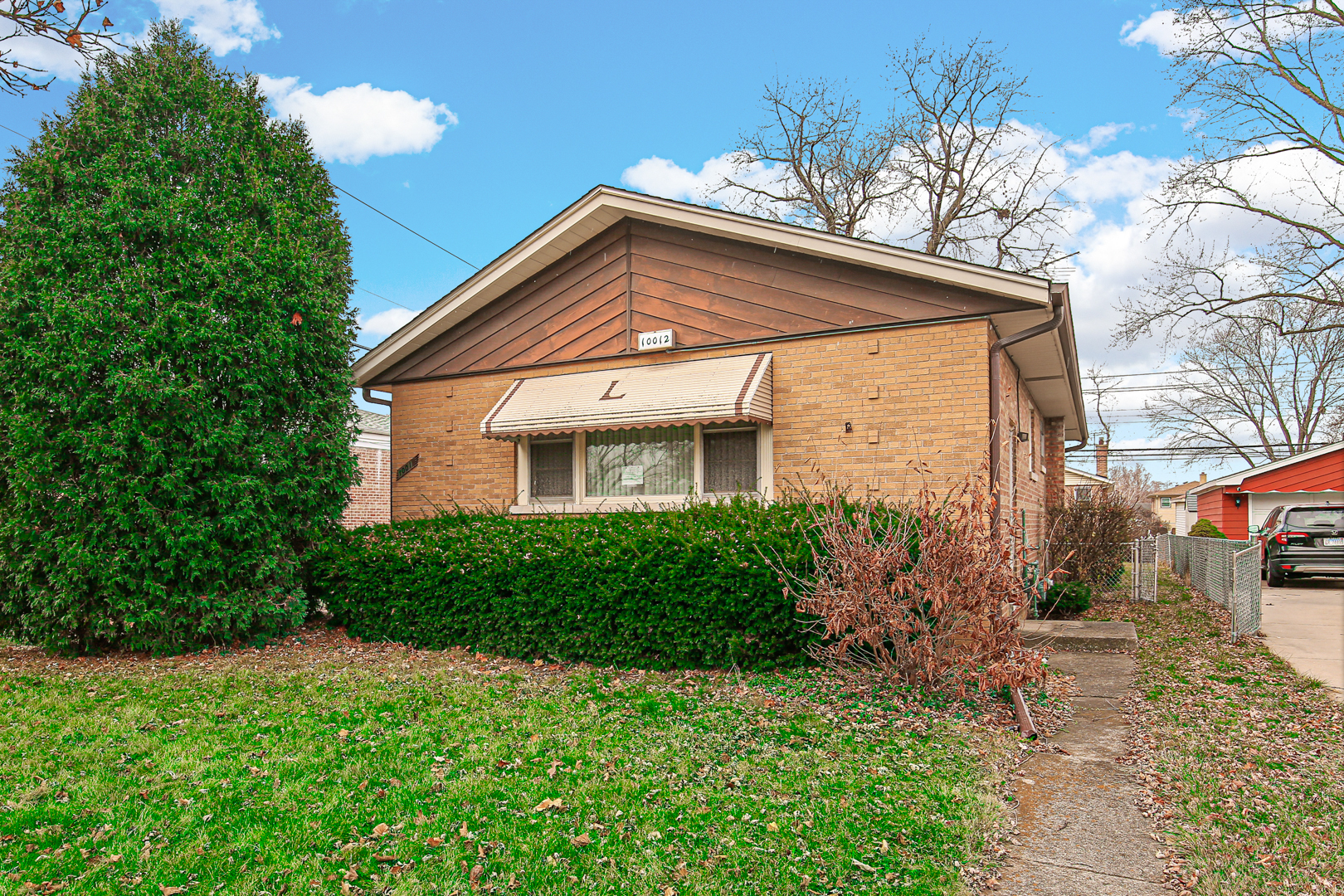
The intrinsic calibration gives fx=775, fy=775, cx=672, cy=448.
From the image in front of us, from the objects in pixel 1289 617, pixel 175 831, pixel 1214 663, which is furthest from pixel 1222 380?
pixel 175 831

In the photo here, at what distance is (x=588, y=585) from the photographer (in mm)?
7551

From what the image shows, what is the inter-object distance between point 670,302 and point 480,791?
687 centimetres

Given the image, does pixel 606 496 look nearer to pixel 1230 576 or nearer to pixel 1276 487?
pixel 1230 576

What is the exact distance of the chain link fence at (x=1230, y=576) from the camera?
A: 9633 mm

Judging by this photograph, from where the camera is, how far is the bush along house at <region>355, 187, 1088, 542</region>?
8320 mm

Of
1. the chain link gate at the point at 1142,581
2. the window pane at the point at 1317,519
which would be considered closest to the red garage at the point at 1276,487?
the window pane at the point at 1317,519

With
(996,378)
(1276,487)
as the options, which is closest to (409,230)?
(996,378)

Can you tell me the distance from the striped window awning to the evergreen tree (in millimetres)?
2477

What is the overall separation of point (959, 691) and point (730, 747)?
2.23m

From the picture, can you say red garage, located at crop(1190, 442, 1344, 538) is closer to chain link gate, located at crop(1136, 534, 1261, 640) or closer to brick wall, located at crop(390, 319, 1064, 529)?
chain link gate, located at crop(1136, 534, 1261, 640)

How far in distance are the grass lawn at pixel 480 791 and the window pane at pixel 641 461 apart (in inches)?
130

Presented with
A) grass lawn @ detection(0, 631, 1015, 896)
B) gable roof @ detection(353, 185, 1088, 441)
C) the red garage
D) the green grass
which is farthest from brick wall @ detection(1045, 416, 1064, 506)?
the red garage

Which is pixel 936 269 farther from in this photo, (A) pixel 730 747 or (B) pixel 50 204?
(B) pixel 50 204

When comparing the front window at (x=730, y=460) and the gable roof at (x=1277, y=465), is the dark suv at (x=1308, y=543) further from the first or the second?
the front window at (x=730, y=460)
